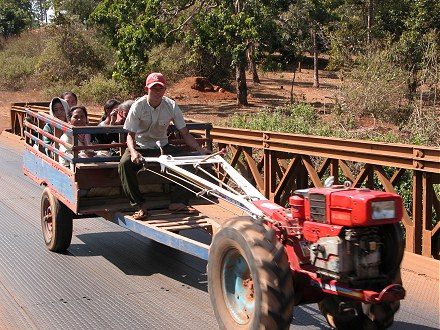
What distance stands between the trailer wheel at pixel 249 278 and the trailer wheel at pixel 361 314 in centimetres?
65

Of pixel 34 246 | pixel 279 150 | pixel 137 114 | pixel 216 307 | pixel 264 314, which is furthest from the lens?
pixel 279 150

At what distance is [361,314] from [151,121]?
11.6ft

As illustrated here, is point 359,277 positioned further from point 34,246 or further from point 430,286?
point 34,246

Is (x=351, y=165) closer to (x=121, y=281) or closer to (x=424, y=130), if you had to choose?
(x=424, y=130)

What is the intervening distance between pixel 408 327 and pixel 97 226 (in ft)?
17.3

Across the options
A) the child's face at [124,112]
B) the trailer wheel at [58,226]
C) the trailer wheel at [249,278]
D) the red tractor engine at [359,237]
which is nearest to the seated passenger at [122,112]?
the child's face at [124,112]

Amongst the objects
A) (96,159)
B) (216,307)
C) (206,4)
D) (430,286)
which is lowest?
(430,286)

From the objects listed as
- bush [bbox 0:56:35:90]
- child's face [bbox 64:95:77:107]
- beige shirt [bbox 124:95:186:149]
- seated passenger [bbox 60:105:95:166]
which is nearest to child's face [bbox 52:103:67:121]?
seated passenger [bbox 60:105:95:166]

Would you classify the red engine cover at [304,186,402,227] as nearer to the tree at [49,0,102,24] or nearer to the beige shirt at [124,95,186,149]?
the beige shirt at [124,95,186,149]

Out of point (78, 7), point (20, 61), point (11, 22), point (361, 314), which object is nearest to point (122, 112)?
point (361, 314)

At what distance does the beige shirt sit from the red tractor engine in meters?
3.27

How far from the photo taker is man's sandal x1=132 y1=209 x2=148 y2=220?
7090 mm

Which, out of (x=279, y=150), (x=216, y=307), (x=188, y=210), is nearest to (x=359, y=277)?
(x=216, y=307)

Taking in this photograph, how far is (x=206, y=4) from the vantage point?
28.9 m
